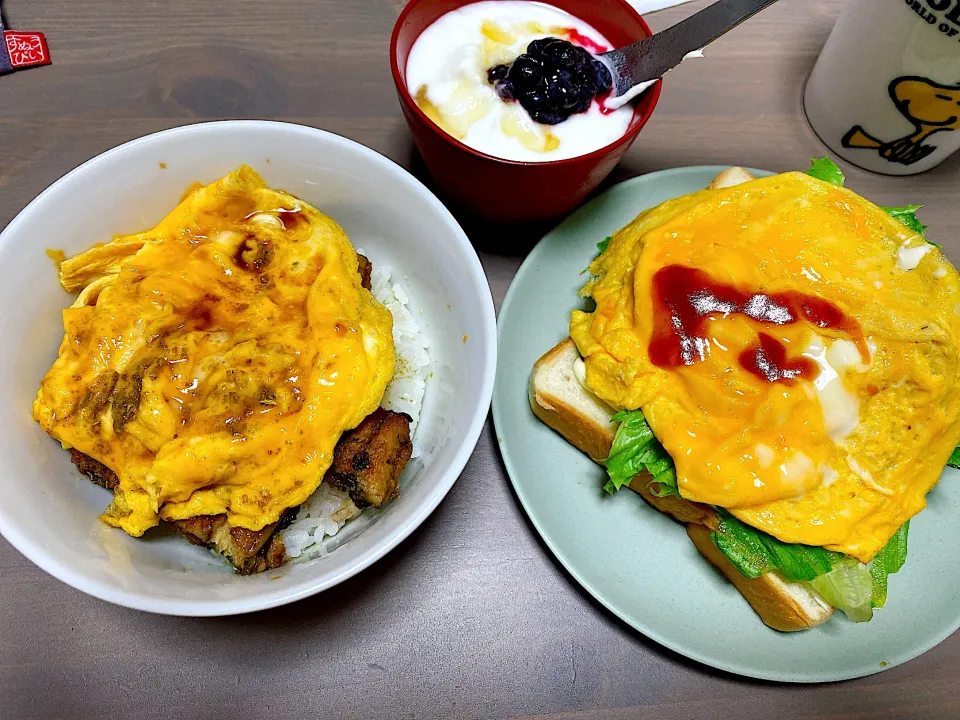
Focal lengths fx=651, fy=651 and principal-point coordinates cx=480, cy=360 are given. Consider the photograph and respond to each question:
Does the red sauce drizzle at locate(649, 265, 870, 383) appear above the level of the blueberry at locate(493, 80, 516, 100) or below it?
below

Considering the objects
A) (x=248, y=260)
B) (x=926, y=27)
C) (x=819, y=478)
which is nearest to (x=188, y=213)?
(x=248, y=260)

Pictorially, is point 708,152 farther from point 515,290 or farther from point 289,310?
point 289,310

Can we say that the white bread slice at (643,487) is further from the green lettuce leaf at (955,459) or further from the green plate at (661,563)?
the green lettuce leaf at (955,459)

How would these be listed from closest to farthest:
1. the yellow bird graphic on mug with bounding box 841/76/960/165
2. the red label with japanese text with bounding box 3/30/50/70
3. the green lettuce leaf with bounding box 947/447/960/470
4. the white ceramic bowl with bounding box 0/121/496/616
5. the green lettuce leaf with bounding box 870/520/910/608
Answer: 1. the white ceramic bowl with bounding box 0/121/496/616
2. the green lettuce leaf with bounding box 870/520/910/608
3. the green lettuce leaf with bounding box 947/447/960/470
4. the yellow bird graphic on mug with bounding box 841/76/960/165
5. the red label with japanese text with bounding box 3/30/50/70

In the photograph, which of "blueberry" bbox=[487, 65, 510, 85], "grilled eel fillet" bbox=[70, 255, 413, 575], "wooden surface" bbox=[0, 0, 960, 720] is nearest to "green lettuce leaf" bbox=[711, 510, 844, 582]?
"wooden surface" bbox=[0, 0, 960, 720]

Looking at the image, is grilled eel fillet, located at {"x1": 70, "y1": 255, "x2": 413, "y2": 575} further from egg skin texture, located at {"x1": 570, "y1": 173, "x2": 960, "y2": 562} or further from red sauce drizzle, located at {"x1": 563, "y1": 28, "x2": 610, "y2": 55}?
red sauce drizzle, located at {"x1": 563, "y1": 28, "x2": 610, "y2": 55}
